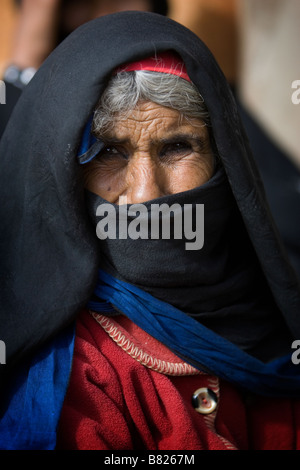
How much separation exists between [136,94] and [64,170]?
363 millimetres

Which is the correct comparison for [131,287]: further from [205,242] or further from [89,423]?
[89,423]

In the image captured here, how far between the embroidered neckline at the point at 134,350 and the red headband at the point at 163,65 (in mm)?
848

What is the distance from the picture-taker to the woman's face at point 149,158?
76.4 inches

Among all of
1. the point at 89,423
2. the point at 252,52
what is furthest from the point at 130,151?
the point at 252,52

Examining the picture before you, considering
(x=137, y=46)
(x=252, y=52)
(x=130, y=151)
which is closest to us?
(x=137, y=46)

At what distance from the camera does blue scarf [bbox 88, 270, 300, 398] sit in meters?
1.94

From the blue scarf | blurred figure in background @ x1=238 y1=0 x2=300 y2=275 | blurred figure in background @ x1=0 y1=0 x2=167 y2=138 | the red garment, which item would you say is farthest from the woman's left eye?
blurred figure in background @ x1=238 y1=0 x2=300 y2=275

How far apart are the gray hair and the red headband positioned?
0.05 feet

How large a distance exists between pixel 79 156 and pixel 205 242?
555mm

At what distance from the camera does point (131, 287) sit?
1958 mm

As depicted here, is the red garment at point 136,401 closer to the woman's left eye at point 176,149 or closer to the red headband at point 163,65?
the woman's left eye at point 176,149

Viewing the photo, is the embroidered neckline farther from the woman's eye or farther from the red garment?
the woman's eye

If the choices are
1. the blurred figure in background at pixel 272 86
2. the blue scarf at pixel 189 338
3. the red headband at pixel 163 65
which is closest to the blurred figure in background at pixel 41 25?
the blurred figure in background at pixel 272 86

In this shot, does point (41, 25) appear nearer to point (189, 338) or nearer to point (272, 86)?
point (272, 86)
